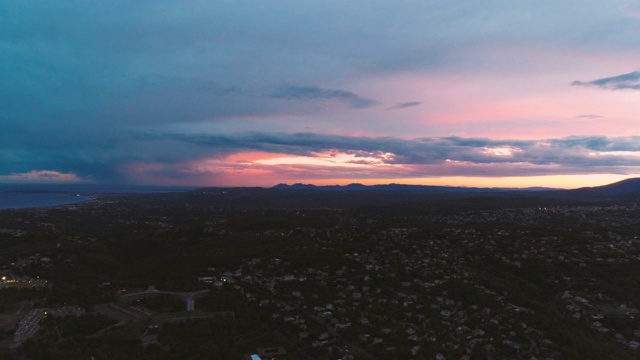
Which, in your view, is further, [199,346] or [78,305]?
[78,305]

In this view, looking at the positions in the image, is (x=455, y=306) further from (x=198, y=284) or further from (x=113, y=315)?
(x=113, y=315)

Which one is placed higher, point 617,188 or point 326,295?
point 617,188

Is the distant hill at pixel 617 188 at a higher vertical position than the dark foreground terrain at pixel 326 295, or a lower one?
higher

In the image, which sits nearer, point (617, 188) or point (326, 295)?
point (326, 295)

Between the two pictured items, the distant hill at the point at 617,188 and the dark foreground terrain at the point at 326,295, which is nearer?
the dark foreground terrain at the point at 326,295

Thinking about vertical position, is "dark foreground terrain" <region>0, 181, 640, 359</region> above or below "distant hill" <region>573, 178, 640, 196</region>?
below

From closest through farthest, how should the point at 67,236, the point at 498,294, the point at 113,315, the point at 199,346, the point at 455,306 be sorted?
the point at 199,346 < the point at 113,315 < the point at 455,306 < the point at 498,294 < the point at 67,236

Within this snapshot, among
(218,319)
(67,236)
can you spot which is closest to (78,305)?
(218,319)

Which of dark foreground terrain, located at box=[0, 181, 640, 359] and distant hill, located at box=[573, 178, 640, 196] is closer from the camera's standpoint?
dark foreground terrain, located at box=[0, 181, 640, 359]
